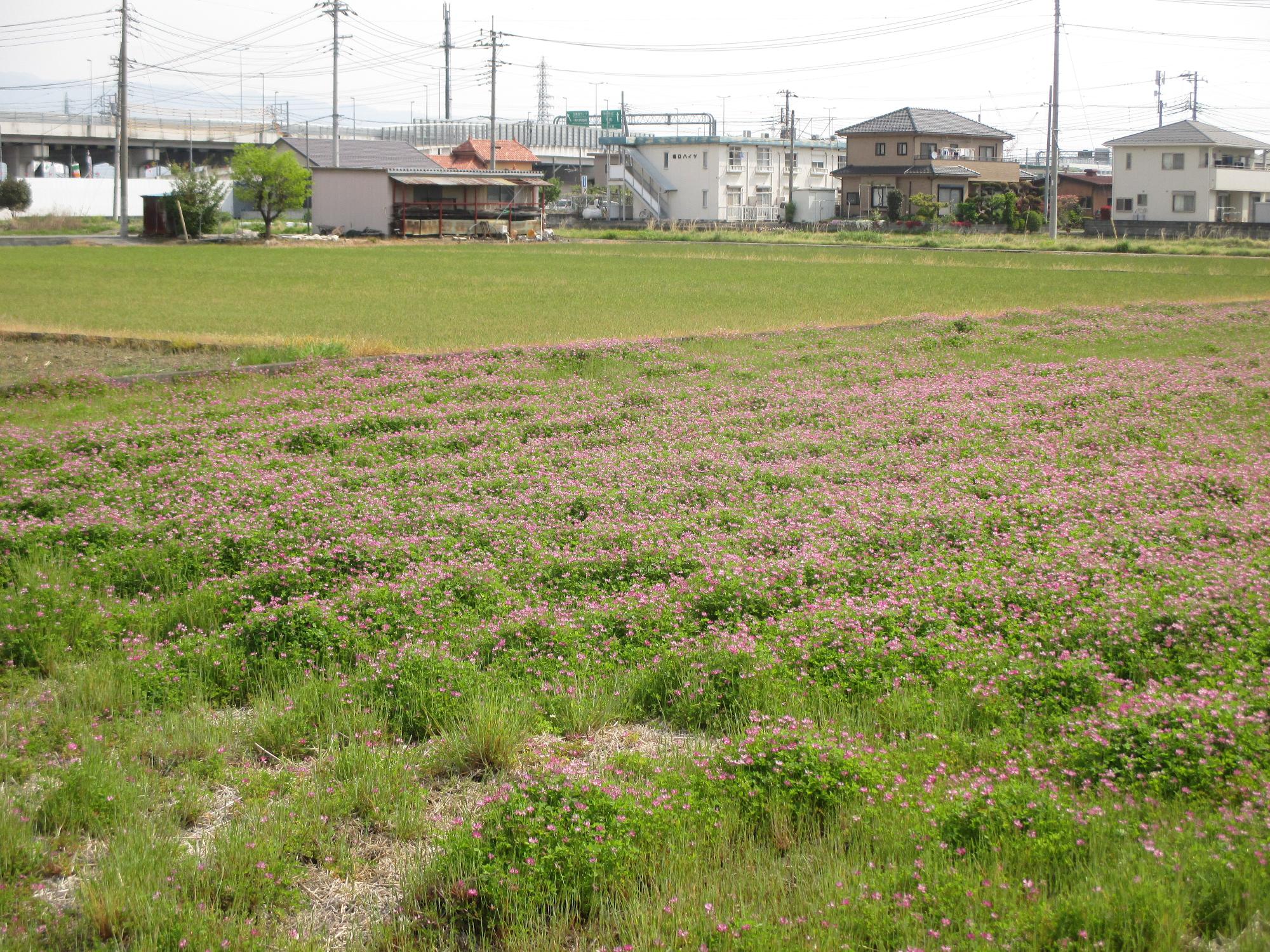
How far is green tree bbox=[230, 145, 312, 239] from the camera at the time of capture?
63.8 metres

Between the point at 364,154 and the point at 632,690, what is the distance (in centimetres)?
9287

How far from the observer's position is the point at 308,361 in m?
17.6

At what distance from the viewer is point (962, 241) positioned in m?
64.4

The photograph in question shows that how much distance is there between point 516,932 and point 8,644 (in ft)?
14.7

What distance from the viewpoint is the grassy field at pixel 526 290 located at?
76.8 ft

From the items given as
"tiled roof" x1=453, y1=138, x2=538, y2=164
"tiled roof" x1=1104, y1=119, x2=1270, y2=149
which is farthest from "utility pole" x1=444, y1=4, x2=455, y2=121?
"tiled roof" x1=1104, y1=119, x2=1270, y2=149

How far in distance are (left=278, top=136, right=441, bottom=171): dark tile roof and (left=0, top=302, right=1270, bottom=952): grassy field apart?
8082 centimetres

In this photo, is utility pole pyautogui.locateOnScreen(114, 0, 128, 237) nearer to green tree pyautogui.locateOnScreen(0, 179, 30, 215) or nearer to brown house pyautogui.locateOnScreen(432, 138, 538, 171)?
green tree pyautogui.locateOnScreen(0, 179, 30, 215)

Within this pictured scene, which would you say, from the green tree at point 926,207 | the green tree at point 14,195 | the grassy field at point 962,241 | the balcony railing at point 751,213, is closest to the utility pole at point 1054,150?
the grassy field at point 962,241

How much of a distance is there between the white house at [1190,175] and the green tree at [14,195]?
7628 centimetres

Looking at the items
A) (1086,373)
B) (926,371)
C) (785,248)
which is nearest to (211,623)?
(926,371)

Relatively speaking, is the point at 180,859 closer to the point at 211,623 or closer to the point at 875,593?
the point at 211,623

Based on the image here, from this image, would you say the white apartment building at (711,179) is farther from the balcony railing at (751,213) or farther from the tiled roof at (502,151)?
the tiled roof at (502,151)

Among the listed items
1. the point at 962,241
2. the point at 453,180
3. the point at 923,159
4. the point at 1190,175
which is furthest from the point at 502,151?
the point at 1190,175
